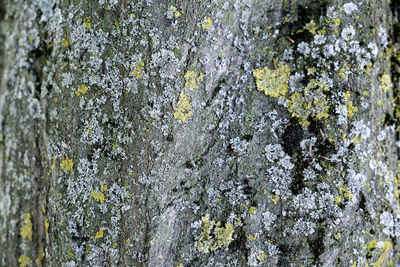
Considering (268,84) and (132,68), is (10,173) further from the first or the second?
(268,84)

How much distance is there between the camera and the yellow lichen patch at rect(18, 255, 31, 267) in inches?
65.5

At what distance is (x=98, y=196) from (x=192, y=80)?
56cm

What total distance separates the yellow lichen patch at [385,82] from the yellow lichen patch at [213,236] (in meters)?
0.77

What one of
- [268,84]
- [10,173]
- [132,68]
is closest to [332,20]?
[268,84]

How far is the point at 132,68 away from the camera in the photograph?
1.36m

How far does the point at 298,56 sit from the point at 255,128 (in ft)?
1.00

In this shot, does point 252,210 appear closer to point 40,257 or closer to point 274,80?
point 274,80

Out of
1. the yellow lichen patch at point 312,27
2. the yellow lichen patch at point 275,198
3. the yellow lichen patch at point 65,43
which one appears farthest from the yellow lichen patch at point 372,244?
the yellow lichen patch at point 65,43

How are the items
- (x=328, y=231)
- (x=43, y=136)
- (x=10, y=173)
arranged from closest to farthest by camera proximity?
(x=328, y=231)
(x=43, y=136)
(x=10, y=173)

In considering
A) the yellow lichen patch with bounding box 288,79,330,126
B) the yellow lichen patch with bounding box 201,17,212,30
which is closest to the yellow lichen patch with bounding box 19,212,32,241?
the yellow lichen patch with bounding box 201,17,212,30

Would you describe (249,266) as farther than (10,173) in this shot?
No

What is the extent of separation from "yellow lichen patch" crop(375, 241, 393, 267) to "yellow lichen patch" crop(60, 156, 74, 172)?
1196 mm

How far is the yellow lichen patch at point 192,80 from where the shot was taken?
135cm

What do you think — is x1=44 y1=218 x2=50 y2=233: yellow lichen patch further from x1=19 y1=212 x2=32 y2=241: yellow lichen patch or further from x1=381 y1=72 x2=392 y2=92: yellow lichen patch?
x1=381 y1=72 x2=392 y2=92: yellow lichen patch
